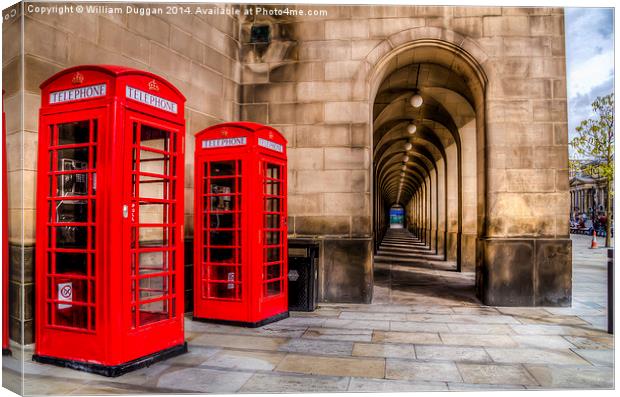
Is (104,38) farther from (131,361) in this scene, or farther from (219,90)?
(131,361)

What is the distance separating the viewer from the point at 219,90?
779cm

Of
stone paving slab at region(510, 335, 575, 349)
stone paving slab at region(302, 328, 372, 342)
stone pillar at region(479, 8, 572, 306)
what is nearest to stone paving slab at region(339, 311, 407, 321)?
stone paving slab at region(302, 328, 372, 342)

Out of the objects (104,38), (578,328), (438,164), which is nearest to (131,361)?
(104,38)

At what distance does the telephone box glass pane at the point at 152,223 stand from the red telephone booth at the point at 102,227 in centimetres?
2

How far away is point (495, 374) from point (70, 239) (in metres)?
4.12

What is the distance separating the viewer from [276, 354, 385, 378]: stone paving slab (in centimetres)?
439

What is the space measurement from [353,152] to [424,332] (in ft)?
10.5

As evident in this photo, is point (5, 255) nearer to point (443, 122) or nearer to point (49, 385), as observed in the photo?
point (49, 385)

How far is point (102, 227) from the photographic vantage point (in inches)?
166

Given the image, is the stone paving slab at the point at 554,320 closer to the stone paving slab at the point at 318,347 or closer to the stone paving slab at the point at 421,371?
the stone paving slab at the point at 421,371

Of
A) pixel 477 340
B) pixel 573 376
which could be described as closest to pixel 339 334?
pixel 477 340

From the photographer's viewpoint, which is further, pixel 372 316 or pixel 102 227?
pixel 372 316

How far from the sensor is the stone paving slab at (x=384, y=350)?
495 cm

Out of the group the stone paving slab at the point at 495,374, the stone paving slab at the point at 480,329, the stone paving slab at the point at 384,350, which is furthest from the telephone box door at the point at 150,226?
the stone paving slab at the point at 480,329
